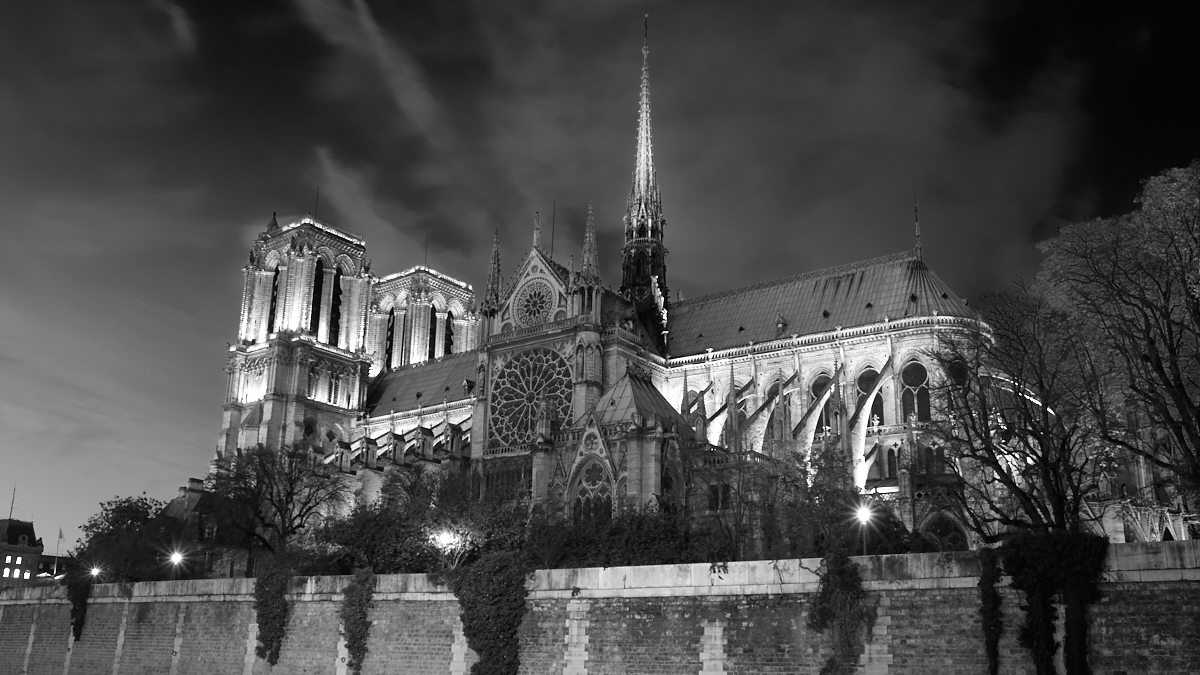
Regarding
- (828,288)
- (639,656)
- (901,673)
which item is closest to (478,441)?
(828,288)

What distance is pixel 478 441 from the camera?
56031 mm

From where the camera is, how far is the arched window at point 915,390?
51188mm

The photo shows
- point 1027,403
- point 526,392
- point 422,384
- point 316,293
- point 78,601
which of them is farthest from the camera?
point 316,293

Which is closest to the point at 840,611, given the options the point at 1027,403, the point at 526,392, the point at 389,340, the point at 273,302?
the point at 1027,403

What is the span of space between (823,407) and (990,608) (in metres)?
31.6

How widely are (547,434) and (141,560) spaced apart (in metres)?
19.0

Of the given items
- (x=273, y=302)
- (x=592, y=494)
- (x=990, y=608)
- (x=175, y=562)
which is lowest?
(x=990, y=608)

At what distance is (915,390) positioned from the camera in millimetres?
52062

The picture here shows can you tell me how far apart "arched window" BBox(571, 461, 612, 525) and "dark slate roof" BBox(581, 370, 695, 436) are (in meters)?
1.89

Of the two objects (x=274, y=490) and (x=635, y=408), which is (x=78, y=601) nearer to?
(x=274, y=490)

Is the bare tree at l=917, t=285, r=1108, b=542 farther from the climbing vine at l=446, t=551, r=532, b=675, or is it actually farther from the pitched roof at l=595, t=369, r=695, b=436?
the pitched roof at l=595, t=369, r=695, b=436

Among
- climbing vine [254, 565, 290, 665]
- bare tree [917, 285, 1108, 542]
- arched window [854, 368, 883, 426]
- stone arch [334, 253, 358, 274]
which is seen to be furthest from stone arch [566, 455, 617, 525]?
stone arch [334, 253, 358, 274]

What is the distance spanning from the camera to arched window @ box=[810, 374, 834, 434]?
51.5m

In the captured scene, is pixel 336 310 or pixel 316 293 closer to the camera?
pixel 316 293
